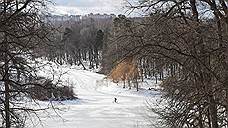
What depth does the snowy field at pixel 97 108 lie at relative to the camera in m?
25.6

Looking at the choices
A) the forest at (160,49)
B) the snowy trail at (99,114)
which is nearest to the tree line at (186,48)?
the forest at (160,49)

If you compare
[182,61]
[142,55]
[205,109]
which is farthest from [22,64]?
[205,109]

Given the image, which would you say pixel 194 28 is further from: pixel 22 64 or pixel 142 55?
pixel 22 64

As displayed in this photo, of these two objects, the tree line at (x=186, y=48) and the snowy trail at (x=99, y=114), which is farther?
the snowy trail at (x=99, y=114)

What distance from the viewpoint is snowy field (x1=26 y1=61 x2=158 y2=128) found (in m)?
25.6

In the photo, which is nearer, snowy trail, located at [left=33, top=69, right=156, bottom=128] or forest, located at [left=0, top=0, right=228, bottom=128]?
forest, located at [left=0, top=0, right=228, bottom=128]

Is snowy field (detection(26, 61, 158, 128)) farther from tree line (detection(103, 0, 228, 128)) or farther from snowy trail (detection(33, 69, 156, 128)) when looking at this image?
tree line (detection(103, 0, 228, 128))

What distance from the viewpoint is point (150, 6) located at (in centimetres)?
855

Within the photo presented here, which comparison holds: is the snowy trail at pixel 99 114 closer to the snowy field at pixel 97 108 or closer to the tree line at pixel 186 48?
the snowy field at pixel 97 108

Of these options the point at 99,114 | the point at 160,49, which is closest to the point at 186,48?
the point at 160,49

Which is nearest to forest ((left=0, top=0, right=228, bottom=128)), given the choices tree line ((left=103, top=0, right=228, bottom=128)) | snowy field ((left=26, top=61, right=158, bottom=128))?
tree line ((left=103, top=0, right=228, bottom=128))

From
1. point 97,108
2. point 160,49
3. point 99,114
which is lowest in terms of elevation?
point 99,114

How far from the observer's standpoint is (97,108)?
3856cm

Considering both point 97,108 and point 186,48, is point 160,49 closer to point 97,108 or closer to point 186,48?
point 186,48
